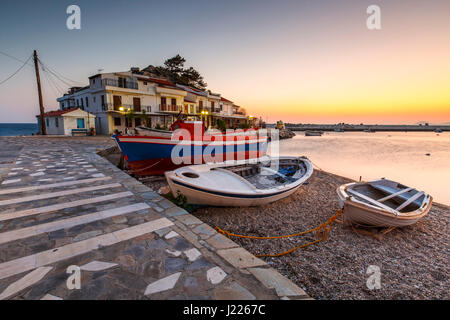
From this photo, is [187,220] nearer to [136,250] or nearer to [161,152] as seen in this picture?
[136,250]

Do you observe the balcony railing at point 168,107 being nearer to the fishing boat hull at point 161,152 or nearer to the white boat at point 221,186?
the fishing boat hull at point 161,152

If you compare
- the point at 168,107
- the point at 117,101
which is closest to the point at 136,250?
the point at 117,101

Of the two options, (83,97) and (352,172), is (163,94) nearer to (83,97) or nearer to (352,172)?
(83,97)

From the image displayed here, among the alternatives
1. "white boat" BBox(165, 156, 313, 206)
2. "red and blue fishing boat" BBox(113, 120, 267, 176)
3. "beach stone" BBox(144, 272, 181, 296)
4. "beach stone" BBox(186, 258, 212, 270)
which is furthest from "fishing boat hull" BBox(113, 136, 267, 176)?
"beach stone" BBox(144, 272, 181, 296)

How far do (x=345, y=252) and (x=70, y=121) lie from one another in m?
29.9

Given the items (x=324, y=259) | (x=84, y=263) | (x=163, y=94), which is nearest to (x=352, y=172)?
(x=324, y=259)

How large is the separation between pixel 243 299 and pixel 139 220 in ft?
8.60

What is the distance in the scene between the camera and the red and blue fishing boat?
9.32 meters

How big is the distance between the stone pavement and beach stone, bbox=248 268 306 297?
0.5 inches

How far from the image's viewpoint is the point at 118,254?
296cm

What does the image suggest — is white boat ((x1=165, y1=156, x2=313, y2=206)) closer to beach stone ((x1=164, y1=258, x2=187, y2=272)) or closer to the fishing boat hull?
beach stone ((x1=164, y1=258, x2=187, y2=272))

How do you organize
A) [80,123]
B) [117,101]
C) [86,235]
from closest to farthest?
[86,235] → [80,123] → [117,101]

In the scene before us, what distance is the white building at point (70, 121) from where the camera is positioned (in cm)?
2419
